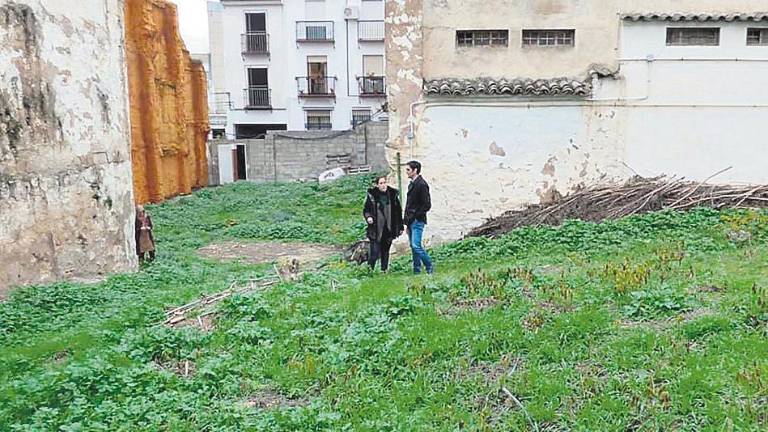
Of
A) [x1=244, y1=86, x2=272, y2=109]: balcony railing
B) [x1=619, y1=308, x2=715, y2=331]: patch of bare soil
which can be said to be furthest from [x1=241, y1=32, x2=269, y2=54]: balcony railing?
[x1=619, y1=308, x2=715, y2=331]: patch of bare soil

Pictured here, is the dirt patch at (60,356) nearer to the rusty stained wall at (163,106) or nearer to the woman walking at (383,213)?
the woman walking at (383,213)

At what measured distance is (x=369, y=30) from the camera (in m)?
37.4

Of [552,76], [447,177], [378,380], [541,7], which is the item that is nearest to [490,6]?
[541,7]

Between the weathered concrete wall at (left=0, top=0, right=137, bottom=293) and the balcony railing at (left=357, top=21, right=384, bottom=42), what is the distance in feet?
82.8

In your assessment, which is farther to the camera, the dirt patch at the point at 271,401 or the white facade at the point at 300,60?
the white facade at the point at 300,60

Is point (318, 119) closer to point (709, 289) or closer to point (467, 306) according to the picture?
point (467, 306)

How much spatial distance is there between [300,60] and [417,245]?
1172 inches

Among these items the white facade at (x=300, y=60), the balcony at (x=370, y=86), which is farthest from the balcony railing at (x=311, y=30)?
the balcony at (x=370, y=86)

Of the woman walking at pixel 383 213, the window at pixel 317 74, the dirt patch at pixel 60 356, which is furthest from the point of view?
the window at pixel 317 74

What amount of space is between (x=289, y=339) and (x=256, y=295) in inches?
74.7

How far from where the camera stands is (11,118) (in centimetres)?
1012

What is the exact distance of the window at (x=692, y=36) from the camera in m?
12.7

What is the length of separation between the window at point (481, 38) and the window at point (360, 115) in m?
24.5

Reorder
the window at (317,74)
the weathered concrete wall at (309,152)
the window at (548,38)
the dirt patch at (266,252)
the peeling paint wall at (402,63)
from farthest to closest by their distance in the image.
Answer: the window at (317,74) < the weathered concrete wall at (309,152) < the dirt patch at (266,252) < the window at (548,38) < the peeling paint wall at (402,63)
